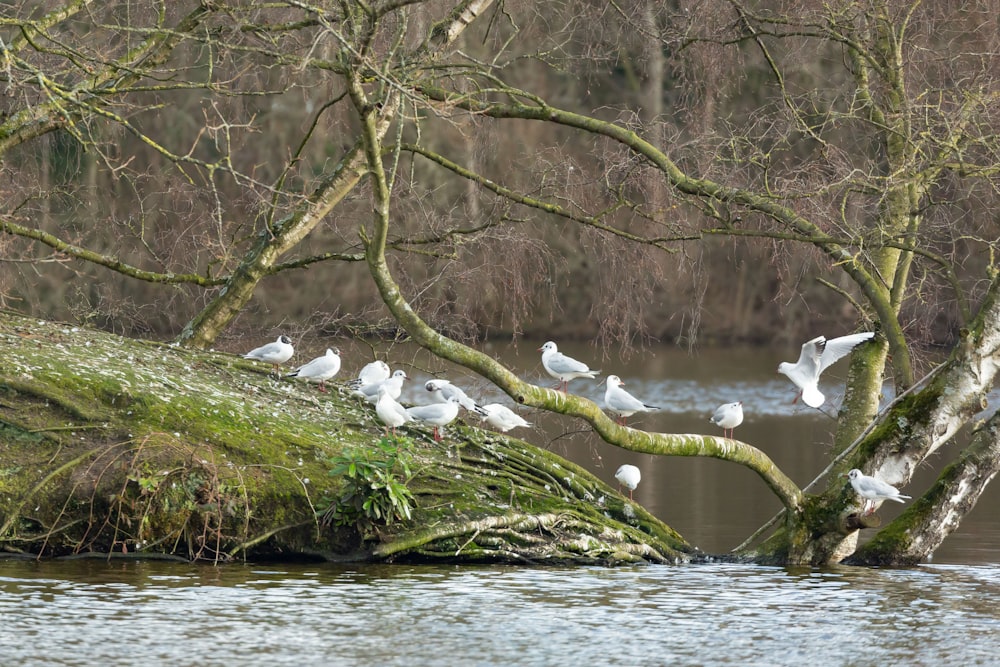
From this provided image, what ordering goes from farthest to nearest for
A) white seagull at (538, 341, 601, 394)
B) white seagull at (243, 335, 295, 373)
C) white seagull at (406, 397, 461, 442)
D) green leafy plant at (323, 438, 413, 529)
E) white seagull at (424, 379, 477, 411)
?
1. white seagull at (538, 341, 601, 394)
2. white seagull at (243, 335, 295, 373)
3. white seagull at (424, 379, 477, 411)
4. white seagull at (406, 397, 461, 442)
5. green leafy plant at (323, 438, 413, 529)

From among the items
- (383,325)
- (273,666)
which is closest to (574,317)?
(383,325)

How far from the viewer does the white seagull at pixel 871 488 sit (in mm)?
12711

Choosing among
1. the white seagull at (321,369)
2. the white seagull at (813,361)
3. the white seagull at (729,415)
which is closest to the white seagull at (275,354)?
the white seagull at (321,369)

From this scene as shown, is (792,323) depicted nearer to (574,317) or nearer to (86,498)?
(574,317)

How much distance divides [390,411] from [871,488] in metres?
4.23

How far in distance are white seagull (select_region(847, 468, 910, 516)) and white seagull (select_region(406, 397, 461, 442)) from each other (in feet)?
11.6

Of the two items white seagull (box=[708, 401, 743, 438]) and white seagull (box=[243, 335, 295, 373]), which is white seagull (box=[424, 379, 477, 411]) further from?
white seagull (box=[708, 401, 743, 438])

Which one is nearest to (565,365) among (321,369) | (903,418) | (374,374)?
(374,374)

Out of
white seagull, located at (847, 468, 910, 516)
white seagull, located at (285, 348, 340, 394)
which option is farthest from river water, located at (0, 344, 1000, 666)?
white seagull, located at (285, 348, 340, 394)

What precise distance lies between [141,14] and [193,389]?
186 inches

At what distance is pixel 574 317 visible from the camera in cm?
4072

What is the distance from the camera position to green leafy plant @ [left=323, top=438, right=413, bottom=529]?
1216cm

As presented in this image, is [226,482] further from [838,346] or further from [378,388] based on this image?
[838,346]

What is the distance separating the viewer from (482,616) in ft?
34.3
